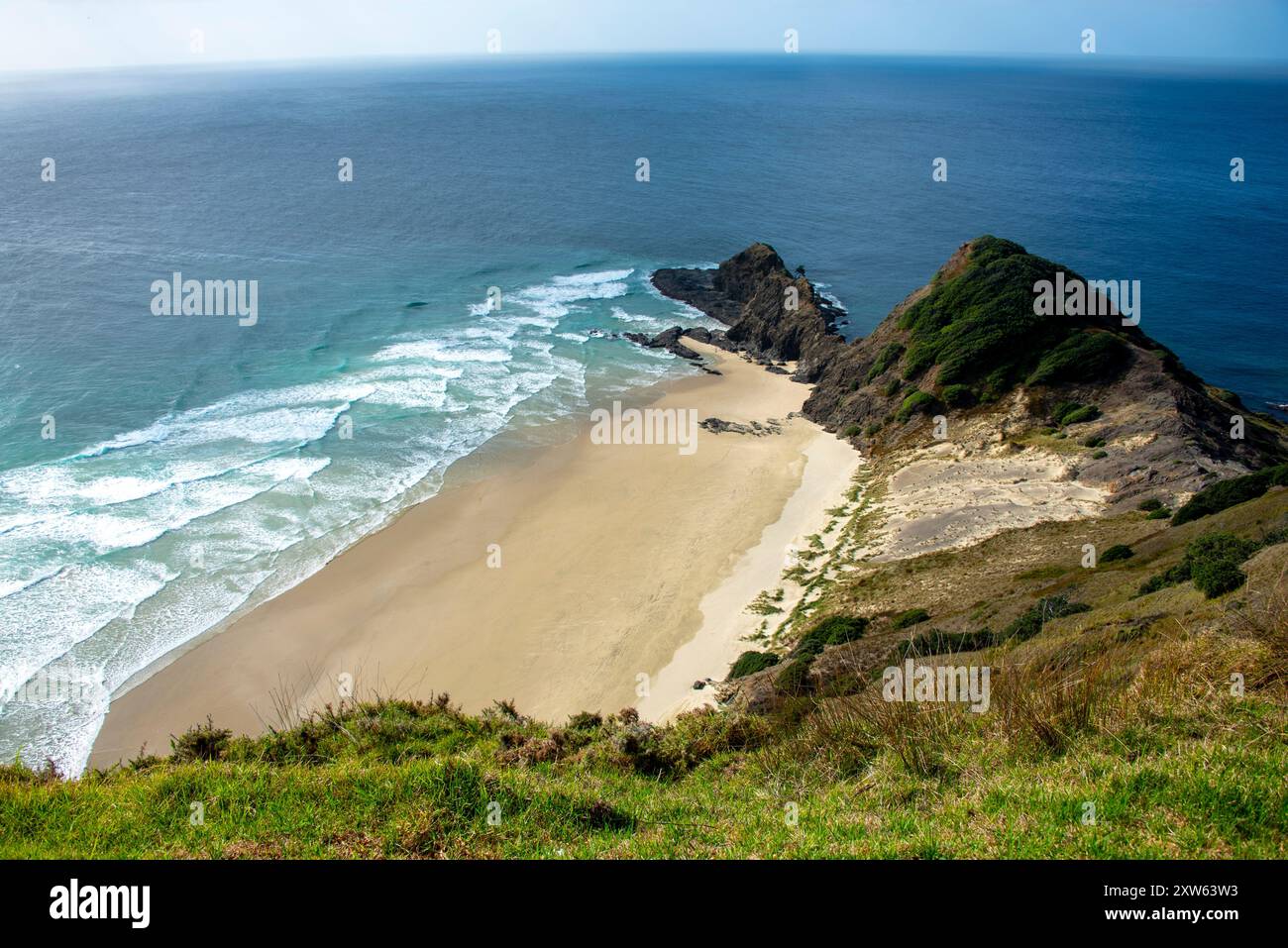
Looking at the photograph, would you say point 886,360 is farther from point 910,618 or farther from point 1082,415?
point 910,618

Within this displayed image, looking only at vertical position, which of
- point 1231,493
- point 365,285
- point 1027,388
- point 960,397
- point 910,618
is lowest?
point 910,618

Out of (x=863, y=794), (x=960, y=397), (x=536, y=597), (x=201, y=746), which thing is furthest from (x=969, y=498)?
(x=201, y=746)

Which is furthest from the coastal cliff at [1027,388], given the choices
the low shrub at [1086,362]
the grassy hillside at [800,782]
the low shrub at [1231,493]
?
the grassy hillside at [800,782]

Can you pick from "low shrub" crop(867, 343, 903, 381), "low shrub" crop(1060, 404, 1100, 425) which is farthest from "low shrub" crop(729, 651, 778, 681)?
"low shrub" crop(867, 343, 903, 381)

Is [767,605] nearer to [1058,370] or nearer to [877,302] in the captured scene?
[1058,370]

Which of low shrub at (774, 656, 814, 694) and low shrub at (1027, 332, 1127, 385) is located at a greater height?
low shrub at (1027, 332, 1127, 385)

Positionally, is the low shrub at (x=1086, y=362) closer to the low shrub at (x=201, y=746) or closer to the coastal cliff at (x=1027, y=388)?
the coastal cliff at (x=1027, y=388)

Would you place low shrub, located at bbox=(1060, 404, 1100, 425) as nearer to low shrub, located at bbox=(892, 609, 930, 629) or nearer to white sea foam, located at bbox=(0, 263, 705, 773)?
low shrub, located at bbox=(892, 609, 930, 629)
